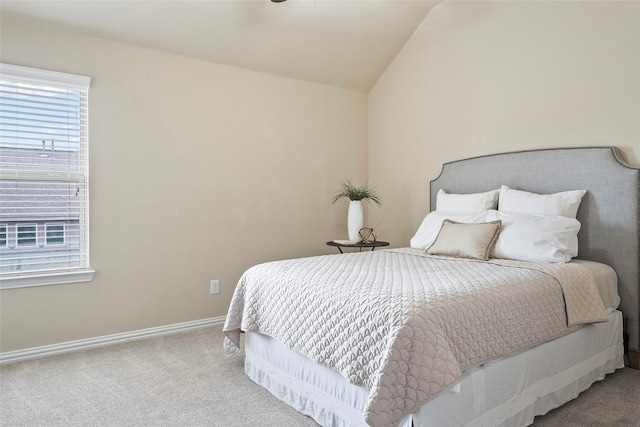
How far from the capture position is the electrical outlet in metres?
3.66

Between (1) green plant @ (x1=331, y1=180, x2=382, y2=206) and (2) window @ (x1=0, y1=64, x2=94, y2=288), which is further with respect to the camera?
(1) green plant @ (x1=331, y1=180, x2=382, y2=206)

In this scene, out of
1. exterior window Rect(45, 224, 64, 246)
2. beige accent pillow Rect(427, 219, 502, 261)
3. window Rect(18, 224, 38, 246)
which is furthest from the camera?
exterior window Rect(45, 224, 64, 246)

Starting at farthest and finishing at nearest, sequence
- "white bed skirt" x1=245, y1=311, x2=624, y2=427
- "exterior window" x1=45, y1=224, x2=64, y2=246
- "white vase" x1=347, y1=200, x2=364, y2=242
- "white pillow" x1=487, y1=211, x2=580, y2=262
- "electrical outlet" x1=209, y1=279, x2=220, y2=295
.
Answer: "white vase" x1=347, y1=200, x2=364, y2=242 → "electrical outlet" x1=209, y1=279, x2=220, y2=295 → "exterior window" x1=45, y1=224, x2=64, y2=246 → "white pillow" x1=487, y1=211, x2=580, y2=262 → "white bed skirt" x1=245, y1=311, x2=624, y2=427

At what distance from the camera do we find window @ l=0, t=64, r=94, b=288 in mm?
2834

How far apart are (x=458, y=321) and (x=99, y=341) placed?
2.60 meters

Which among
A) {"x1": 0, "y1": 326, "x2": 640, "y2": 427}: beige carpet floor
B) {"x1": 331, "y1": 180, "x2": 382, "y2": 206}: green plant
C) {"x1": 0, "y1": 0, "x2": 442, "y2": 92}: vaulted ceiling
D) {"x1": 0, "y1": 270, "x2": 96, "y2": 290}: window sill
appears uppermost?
{"x1": 0, "y1": 0, "x2": 442, "y2": 92}: vaulted ceiling

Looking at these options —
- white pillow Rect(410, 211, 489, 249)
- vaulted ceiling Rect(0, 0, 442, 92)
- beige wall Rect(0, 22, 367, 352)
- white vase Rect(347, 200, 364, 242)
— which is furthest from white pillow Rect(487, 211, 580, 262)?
vaulted ceiling Rect(0, 0, 442, 92)

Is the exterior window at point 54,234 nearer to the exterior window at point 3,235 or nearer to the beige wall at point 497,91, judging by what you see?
the exterior window at point 3,235

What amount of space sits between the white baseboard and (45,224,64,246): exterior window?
0.70 meters

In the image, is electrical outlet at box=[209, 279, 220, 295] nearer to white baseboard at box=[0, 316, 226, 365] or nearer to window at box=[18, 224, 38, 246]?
white baseboard at box=[0, 316, 226, 365]

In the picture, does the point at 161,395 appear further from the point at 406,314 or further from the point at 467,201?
the point at 467,201

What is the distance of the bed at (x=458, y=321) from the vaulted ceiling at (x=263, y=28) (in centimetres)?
175

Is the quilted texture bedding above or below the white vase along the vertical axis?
below

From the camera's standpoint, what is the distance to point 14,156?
9.38 ft
